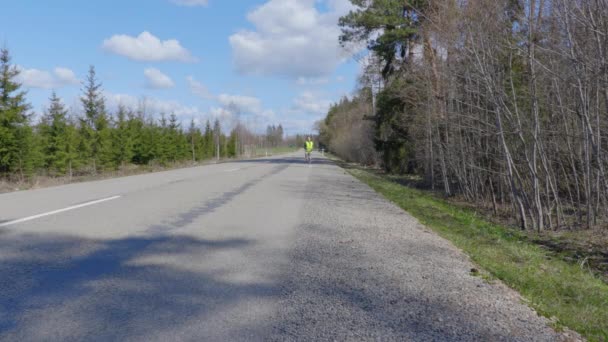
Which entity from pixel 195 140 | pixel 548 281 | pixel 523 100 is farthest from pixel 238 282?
pixel 195 140

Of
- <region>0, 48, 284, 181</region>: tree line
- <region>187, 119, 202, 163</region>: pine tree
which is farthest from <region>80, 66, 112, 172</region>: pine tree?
<region>187, 119, 202, 163</region>: pine tree

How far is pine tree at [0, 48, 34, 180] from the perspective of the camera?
74.7ft

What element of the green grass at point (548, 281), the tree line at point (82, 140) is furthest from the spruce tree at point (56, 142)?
the green grass at point (548, 281)

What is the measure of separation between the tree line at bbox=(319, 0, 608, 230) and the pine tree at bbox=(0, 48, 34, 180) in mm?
19390

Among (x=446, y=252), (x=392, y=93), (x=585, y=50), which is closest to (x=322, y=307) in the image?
(x=446, y=252)

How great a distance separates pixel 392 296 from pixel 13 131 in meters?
24.7

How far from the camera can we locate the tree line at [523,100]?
952cm

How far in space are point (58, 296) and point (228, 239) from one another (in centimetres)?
281

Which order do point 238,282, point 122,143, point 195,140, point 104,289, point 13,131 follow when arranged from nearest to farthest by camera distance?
1. point 104,289
2. point 238,282
3. point 13,131
4. point 122,143
5. point 195,140

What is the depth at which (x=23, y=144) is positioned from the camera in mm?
23188

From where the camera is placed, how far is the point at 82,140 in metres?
29.0

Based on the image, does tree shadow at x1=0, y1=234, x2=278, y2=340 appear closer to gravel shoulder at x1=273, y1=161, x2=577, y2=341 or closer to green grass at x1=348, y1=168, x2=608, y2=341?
gravel shoulder at x1=273, y1=161, x2=577, y2=341

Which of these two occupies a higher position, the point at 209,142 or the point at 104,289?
the point at 209,142

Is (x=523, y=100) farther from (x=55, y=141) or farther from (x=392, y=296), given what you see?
(x=55, y=141)
